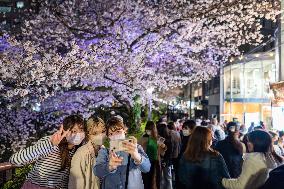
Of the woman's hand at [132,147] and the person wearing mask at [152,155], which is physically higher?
the woman's hand at [132,147]

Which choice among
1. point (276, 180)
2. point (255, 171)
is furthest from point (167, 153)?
point (276, 180)

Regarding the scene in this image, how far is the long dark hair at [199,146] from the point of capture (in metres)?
4.74

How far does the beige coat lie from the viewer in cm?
432

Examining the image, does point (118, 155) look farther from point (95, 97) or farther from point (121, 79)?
point (95, 97)

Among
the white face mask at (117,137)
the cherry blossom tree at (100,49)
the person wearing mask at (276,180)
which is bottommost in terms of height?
the person wearing mask at (276,180)

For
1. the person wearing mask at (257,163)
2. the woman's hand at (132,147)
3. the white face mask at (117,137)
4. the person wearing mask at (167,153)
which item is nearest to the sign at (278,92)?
the person wearing mask at (167,153)

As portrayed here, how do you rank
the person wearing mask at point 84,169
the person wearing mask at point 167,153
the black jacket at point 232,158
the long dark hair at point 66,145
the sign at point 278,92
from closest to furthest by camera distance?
the person wearing mask at point 84,169 < the long dark hair at point 66,145 < the black jacket at point 232,158 < the person wearing mask at point 167,153 < the sign at point 278,92

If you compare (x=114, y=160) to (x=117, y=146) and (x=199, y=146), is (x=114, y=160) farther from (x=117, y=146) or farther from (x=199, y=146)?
(x=199, y=146)

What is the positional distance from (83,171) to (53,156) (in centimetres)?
39

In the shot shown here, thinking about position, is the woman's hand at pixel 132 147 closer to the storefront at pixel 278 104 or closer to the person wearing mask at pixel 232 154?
the person wearing mask at pixel 232 154

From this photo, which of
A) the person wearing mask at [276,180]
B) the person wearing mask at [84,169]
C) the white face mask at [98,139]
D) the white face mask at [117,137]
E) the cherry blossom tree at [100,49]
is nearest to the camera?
the person wearing mask at [276,180]

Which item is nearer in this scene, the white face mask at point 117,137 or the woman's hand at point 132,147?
the woman's hand at point 132,147

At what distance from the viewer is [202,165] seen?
470cm

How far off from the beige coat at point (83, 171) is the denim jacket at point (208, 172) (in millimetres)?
1126
